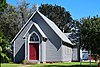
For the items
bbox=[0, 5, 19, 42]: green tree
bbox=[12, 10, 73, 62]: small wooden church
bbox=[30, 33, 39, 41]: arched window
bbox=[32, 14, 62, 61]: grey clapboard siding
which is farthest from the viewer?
bbox=[0, 5, 19, 42]: green tree

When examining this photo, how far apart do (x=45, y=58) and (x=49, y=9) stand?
51.6 metres

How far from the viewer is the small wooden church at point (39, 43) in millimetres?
36156

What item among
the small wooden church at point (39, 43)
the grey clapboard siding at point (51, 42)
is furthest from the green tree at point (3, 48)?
the grey clapboard siding at point (51, 42)

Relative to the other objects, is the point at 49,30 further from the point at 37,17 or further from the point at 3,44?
the point at 3,44

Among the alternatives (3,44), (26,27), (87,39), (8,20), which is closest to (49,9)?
(8,20)

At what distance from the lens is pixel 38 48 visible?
119 feet

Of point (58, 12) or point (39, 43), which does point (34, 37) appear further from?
point (58, 12)

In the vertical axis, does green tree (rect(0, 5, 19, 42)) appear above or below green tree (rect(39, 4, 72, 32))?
below

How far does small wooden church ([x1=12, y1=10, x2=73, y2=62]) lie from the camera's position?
119ft

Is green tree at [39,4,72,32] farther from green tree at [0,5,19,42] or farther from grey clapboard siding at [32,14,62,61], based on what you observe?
grey clapboard siding at [32,14,62,61]

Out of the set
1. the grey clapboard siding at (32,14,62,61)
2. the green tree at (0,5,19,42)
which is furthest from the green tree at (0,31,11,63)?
the green tree at (0,5,19,42)

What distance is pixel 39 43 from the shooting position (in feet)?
118

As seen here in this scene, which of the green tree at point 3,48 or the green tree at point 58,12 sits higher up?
the green tree at point 58,12

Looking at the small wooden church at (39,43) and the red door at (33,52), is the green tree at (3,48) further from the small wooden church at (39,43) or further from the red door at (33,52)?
the red door at (33,52)
